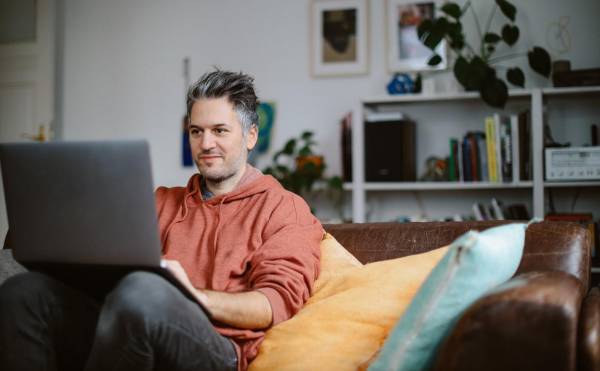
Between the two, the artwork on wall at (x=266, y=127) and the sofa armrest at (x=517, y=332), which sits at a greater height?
the artwork on wall at (x=266, y=127)

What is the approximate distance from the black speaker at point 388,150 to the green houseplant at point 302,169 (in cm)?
22

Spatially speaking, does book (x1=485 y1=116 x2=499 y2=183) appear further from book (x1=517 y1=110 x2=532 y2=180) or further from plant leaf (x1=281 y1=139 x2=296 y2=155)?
plant leaf (x1=281 y1=139 x2=296 y2=155)

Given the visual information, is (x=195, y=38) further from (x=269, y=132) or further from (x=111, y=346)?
(x=111, y=346)

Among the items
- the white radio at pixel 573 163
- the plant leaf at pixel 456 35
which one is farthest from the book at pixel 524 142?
the plant leaf at pixel 456 35

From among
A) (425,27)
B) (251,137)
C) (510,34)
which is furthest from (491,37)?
(251,137)

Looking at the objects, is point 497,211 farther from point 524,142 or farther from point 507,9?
point 507,9

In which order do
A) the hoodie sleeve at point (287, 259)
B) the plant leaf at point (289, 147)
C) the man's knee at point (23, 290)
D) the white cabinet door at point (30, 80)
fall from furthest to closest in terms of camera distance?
the white cabinet door at point (30, 80)
the plant leaf at point (289, 147)
the hoodie sleeve at point (287, 259)
the man's knee at point (23, 290)

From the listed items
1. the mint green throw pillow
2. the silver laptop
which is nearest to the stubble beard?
the silver laptop

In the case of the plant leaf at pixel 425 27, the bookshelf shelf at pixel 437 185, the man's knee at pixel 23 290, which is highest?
the plant leaf at pixel 425 27

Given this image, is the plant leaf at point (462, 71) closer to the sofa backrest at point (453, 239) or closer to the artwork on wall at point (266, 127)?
the artwork on wall at point (266, 127)

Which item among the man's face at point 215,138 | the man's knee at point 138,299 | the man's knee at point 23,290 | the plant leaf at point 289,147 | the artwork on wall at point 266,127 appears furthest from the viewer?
the artwork on wall at point 266,127

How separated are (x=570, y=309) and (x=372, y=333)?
581 mm

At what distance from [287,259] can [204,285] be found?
9.0 inches

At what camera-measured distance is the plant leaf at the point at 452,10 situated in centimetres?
355
